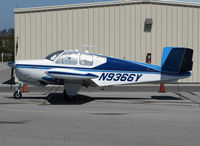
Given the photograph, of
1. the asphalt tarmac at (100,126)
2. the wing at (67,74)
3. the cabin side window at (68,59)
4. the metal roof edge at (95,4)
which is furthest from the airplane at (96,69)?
the metal roof edge at (95,4)

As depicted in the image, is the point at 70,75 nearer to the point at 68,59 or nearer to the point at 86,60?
the point at 68,59

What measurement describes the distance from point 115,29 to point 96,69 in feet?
35.7

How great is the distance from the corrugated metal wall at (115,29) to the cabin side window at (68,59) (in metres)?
10.6

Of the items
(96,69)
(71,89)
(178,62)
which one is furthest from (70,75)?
(178,62)

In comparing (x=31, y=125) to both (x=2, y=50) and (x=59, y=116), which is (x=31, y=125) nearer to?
(x=59, y=116)

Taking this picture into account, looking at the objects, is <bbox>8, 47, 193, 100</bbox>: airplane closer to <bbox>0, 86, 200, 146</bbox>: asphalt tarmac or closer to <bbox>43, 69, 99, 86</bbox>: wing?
<bbox>43, 69, 99, 86</bbox>: wing

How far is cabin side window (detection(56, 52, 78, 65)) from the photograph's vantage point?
38.7 ft

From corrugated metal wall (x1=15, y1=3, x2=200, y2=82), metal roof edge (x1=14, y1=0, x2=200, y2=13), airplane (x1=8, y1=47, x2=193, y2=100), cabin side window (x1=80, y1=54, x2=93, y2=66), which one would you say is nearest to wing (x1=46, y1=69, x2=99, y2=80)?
airplane (x1=8, y1=47, x2=193, y2=100)

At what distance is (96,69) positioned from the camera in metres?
12.0

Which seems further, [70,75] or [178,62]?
[178,62]

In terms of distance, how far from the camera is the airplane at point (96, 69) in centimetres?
1176

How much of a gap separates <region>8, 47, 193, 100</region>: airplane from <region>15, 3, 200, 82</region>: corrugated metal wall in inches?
393

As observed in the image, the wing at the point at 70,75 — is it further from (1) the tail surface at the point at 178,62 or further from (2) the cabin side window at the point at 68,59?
(1) the tail surface at the point at 178,62

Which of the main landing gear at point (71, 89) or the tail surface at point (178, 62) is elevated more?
the tail surface at point (178, 62)
